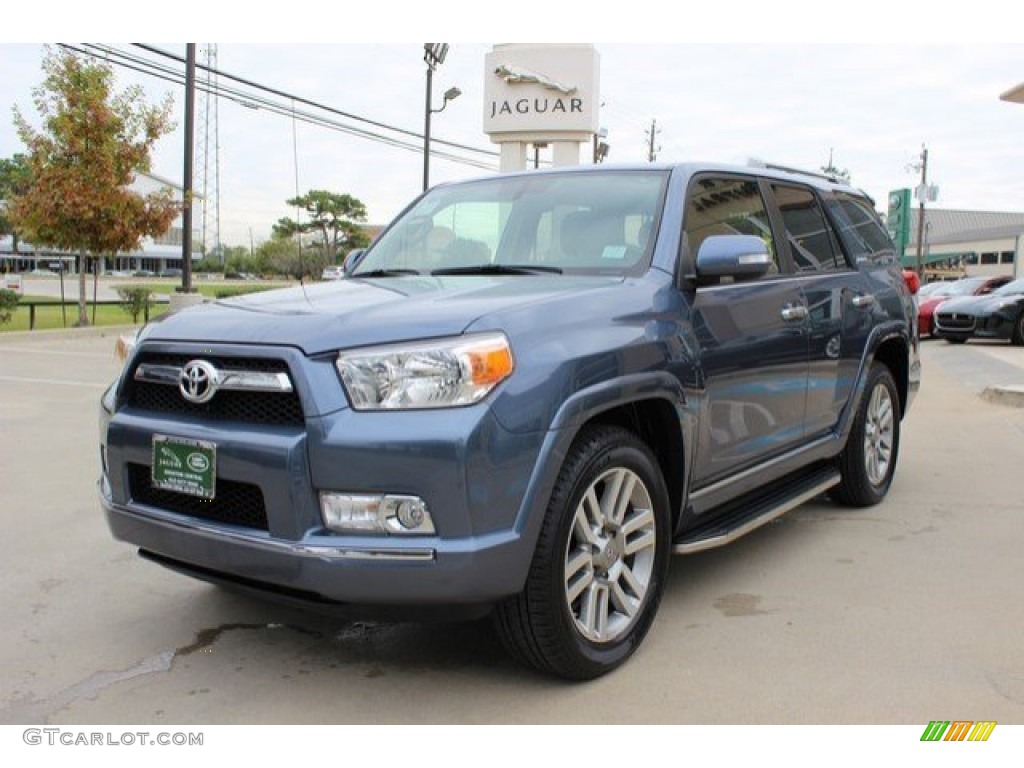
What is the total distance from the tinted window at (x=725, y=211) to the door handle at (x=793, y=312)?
200 millimetres

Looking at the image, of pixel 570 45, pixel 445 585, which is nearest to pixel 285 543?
pixel 445 585

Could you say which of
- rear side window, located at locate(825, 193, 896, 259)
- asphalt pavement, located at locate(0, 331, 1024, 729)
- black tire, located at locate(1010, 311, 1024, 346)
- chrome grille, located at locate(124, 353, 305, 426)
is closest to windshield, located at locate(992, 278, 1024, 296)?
black tire, located at locate(1010, 311, 1024, 346)

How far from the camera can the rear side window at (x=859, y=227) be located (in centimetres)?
539

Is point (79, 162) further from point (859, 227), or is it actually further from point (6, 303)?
point (859, 227)

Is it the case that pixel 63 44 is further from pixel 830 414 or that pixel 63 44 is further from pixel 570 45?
pixel 830 414

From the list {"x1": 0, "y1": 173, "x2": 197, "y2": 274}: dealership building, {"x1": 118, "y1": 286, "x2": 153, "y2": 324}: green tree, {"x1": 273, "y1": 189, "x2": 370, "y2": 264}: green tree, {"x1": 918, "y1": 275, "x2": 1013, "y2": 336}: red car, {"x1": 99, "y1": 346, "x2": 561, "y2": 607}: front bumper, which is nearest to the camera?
{"x1": 99, "y1": 346, "x2": 561, "y2": 607}: front bumper

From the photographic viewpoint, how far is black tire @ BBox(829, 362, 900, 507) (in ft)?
17.7

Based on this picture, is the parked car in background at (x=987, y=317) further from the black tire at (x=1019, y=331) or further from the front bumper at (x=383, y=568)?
the front bumper at (x=383, y=568)

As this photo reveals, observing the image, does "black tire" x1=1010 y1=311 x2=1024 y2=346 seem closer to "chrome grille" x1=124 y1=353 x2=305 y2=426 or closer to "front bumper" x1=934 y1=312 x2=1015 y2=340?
"front bumper" x1=934 y1=312 x2=1015 y2=340

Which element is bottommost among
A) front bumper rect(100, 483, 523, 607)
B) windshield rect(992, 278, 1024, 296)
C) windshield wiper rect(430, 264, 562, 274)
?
front bumper rect(100, 483, 523, 607)

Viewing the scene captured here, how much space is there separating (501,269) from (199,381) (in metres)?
1.41

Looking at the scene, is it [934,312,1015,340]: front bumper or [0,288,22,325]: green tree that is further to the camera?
[934,312,1015,340]: front bumper

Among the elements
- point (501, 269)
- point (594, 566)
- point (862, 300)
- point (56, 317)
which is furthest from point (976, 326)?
point (56, 317)

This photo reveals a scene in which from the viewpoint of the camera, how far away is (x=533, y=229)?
13.7ft
